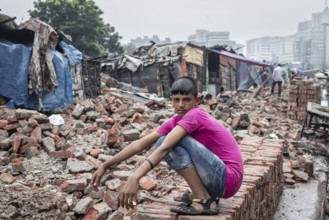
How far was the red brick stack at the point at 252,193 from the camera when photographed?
255 centimetres

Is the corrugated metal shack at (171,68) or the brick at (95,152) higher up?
the corrugated metal shack at (171,68)

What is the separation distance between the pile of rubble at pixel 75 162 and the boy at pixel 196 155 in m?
1.49

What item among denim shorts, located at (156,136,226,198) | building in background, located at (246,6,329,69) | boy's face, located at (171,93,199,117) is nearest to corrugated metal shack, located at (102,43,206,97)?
boy's face, located at (171,93,199,117)

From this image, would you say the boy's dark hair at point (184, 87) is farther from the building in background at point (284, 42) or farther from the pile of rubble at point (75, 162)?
the building in background at point (284, 42)

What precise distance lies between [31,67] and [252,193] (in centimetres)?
701

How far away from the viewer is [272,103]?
15.6 meters

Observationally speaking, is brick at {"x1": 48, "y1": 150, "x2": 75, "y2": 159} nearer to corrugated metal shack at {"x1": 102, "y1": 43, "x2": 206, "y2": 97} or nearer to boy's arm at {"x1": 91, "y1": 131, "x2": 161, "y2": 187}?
boy's arm at {"x1": 91, "y1": 131, "x2": 161, "y2": 187}

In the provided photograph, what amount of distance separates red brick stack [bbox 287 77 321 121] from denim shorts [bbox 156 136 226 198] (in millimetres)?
10026

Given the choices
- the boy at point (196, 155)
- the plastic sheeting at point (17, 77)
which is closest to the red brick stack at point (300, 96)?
the plastic sheeting at point (17, 77)

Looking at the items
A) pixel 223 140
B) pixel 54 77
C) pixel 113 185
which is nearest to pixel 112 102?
pixel 54 77

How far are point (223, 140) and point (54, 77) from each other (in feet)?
23.6

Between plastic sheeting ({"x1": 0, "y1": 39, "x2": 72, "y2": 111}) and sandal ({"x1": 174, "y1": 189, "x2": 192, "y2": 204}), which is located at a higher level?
plastic sheeting ({"x1": 0, "y1": 39, "x2": 72, "y2": 111})

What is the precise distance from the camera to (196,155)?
2535mm

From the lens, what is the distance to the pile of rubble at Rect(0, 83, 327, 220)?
4.28 m
